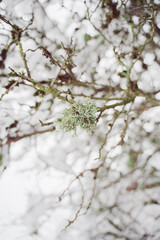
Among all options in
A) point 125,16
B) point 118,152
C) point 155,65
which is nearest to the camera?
point 125,16

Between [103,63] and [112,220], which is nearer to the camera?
[103,63]

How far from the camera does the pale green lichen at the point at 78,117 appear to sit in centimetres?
73

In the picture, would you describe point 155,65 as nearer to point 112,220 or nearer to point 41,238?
point 112,220

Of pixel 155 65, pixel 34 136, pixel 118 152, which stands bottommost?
pixel 118 152

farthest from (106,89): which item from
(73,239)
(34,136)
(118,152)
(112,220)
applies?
(73,239)

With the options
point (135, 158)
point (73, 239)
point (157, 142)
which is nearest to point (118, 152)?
point (135, 158)

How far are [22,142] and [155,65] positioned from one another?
1.08 metres

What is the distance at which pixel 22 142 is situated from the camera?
4.35 ft

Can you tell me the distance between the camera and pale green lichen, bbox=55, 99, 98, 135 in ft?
2.40

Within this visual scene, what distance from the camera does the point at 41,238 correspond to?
1.35 meters

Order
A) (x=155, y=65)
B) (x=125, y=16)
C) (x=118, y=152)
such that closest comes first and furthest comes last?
(x=125, y=16) < (x=155, y=65) < (x=118, y=152)

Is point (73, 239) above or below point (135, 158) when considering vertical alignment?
below

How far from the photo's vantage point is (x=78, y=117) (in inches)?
29.0

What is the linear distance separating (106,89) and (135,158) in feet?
1.87
